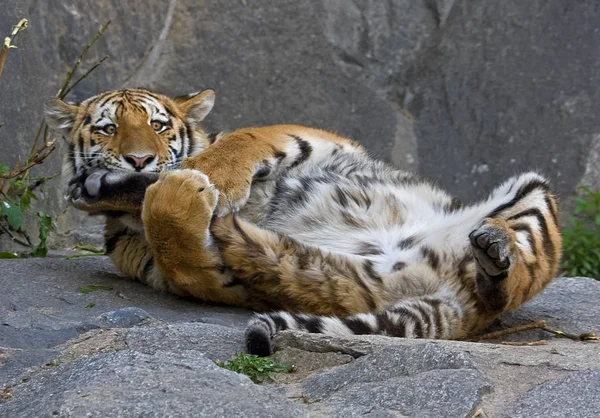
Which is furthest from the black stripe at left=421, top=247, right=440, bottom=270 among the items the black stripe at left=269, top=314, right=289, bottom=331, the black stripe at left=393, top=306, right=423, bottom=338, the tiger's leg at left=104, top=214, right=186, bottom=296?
the tiger's leg at left=104, top=214, right=186, bottom=296

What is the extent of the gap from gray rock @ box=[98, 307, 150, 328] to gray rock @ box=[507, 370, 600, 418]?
1.12 meters

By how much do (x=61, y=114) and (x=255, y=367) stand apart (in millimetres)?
1964

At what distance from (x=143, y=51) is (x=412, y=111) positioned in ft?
5.46

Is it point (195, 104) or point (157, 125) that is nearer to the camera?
point (157, 125)

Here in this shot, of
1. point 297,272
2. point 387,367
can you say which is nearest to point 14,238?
point 297,272

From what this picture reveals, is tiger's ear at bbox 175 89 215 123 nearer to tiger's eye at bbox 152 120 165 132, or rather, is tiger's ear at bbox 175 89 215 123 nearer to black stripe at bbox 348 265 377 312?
tiger's eye at bbox 152 120 165 132

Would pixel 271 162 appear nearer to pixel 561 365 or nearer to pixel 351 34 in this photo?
pixel 561 365

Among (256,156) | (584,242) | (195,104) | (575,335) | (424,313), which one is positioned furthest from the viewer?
(584,242)

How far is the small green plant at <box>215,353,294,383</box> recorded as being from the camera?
223 centimetres

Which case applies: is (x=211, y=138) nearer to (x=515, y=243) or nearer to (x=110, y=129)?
(x=110, y=129)

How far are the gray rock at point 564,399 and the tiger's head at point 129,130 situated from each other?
1.83 metres

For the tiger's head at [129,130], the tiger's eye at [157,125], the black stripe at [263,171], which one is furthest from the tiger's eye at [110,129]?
the black stripe at [263,171]

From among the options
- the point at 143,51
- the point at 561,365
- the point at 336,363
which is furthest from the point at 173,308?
the point at 143,51

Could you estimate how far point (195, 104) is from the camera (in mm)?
4039
